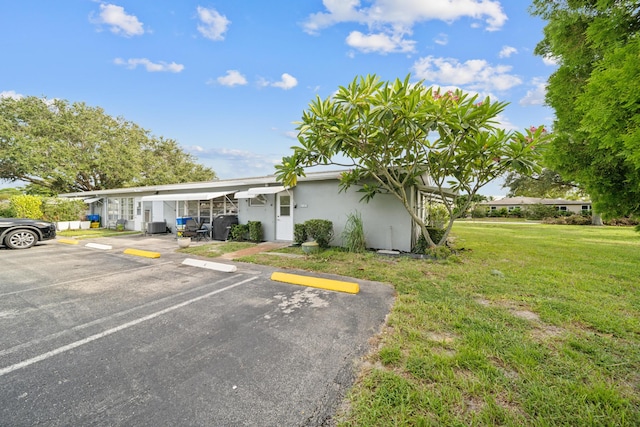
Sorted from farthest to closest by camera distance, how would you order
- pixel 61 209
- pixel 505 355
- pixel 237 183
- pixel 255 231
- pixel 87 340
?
pixel 61 209, pixel 237 183, pixel 255 231, pixel 87 340, pixel 505 355

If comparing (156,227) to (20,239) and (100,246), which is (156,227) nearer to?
(100,246)

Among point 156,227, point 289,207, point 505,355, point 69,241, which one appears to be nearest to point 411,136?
point 505,355

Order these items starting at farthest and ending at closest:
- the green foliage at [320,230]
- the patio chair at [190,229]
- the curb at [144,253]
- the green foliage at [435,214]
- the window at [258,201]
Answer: the green foliage at [435,214] < the patio chair at [190,229] < the window at [258,201] < the green foliage at [320,230] < the curb at [144,253]

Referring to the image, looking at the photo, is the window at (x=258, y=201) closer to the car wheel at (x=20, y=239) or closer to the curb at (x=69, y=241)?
the curb at (x=69, y=241)

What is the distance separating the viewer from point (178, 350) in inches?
108

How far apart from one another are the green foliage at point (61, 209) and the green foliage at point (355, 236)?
18673mm

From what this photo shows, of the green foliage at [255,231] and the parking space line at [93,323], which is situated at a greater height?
the green foliage at [255,231]

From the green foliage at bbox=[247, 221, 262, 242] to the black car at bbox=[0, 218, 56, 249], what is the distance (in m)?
7.75

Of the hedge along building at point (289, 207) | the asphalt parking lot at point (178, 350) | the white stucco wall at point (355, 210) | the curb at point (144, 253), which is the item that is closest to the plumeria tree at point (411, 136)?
the white stucco wall at point (355, 210)

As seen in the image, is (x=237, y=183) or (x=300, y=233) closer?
(x=300, y=233)

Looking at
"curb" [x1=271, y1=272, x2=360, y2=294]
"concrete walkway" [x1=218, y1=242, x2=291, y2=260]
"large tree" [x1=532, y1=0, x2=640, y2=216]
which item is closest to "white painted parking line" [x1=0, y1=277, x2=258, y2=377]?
"curb" [x1=271, y1=272, x2=360, y2=294]

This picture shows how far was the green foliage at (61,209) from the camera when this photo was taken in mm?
15117

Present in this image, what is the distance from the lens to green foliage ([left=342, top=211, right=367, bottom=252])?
27.7 feet

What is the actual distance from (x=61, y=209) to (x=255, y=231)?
577 inches
